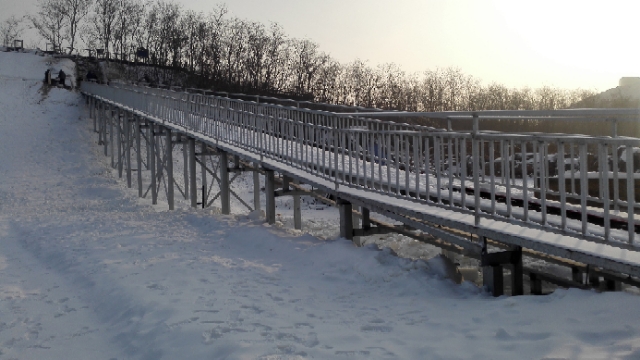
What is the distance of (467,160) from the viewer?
8.41 metres

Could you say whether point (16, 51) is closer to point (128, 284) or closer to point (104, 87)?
point (104, 87)

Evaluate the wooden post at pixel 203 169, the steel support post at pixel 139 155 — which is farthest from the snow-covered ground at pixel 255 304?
the steel support post at pixel 139 155

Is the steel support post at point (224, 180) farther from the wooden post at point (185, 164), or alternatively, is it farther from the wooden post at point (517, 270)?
the wooden post at point (517, 270)

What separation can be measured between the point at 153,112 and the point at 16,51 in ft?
137

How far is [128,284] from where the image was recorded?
7004 mm

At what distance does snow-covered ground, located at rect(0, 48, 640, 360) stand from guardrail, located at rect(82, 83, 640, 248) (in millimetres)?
785

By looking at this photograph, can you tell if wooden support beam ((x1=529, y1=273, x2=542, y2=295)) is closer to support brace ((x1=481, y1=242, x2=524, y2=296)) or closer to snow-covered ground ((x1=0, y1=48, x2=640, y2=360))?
support brace ((x1=481, y1=242, x2=524, y2=296))

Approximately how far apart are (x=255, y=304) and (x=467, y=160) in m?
3.80

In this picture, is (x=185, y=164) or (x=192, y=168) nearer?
(x=192, y=168)

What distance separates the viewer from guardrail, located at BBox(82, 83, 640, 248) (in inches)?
198

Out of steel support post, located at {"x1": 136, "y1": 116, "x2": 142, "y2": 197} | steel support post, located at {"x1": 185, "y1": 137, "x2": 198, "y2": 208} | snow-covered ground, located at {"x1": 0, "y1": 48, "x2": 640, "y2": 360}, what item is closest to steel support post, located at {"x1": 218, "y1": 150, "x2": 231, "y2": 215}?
steel support post, located at {"x1": 185, "y1": 137, "x2": 198, "y2": 208}

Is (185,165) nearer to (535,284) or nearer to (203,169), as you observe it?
(203,169)

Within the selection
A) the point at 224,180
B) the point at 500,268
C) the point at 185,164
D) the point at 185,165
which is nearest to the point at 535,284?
the point at 500,268

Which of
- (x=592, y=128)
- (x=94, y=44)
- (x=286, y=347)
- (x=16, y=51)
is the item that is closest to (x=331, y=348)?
(x=286, y=347)
